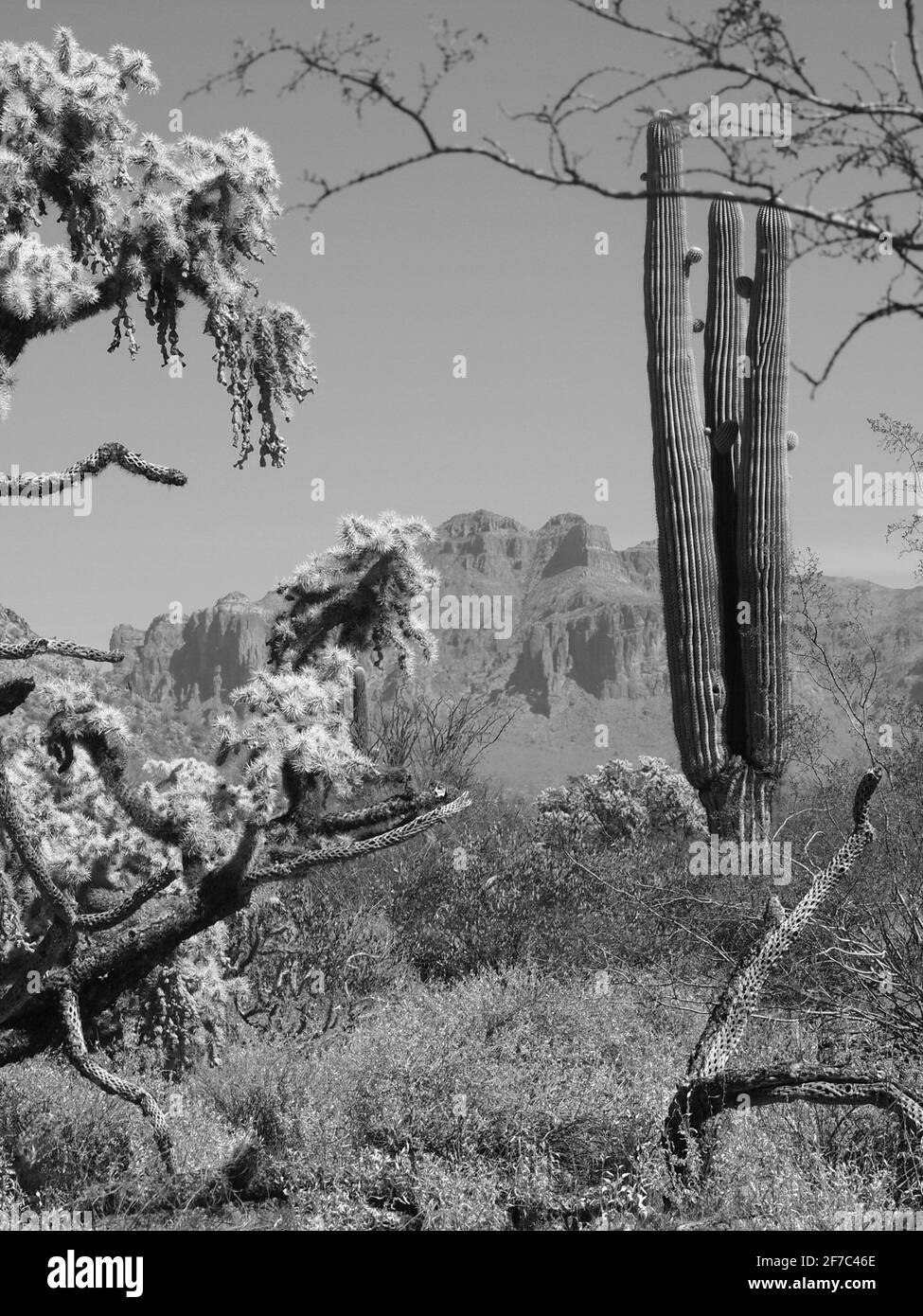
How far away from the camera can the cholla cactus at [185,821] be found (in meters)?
5.18

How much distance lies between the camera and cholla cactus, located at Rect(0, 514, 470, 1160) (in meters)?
5.18

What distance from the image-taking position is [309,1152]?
5379 mm

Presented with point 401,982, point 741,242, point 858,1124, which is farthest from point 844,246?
point 741,242

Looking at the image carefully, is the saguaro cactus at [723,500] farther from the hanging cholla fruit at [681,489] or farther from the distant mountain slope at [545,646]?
the distant mountain slope at [545,646]

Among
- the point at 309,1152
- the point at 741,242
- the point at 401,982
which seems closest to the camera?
the point at 309,1152

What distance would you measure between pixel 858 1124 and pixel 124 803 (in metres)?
3.68

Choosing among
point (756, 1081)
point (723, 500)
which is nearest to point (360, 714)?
point (723, 500)

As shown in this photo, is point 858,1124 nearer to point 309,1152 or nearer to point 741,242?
point 309,1152

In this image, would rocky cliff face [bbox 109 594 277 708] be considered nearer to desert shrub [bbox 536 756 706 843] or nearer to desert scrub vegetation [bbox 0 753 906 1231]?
desert shrub [bbox 536 756 706 843]

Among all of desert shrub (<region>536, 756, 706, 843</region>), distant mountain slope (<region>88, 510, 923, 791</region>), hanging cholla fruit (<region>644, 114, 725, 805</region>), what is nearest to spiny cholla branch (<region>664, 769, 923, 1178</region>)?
hanging cholla fruit (<region>644, 114, 725, 805</region>)

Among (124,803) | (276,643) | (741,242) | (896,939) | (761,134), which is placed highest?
(741,242)

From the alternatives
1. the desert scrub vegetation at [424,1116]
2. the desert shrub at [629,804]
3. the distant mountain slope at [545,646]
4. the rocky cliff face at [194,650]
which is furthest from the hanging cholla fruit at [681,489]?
the rocky cliff face at [194,650]

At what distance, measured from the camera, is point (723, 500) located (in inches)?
562

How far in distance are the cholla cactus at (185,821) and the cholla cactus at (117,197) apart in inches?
60.8
